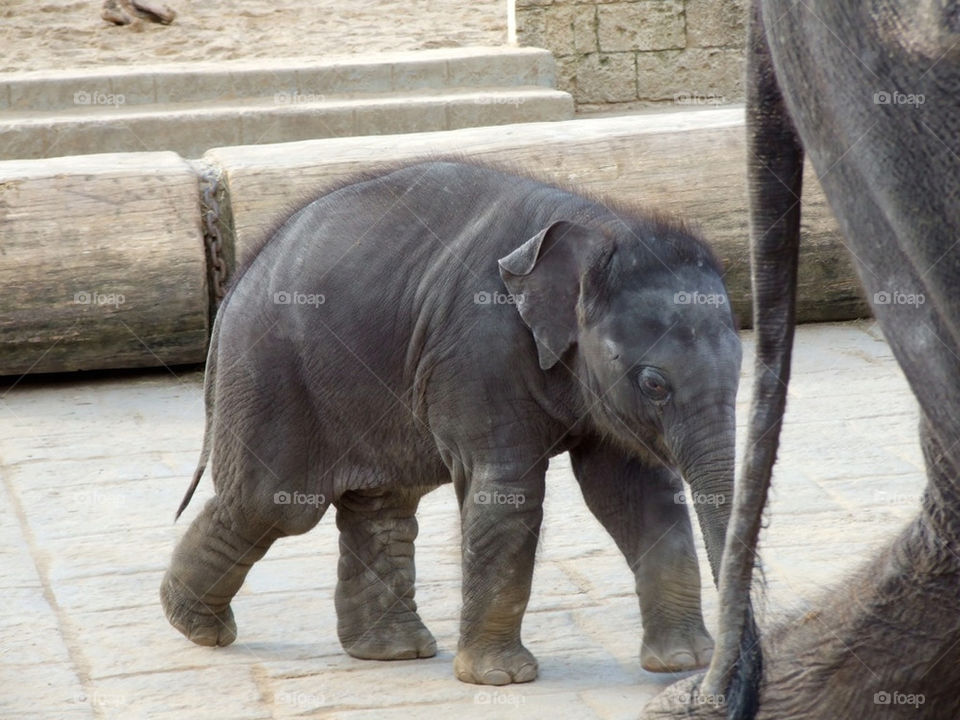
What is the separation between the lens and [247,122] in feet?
34.8

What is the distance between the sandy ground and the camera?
14.4 meters

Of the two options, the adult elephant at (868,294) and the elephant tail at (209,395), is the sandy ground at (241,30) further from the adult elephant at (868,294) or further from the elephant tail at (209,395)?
the adult elephant at (868,294)

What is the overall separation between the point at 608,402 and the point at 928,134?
2.01 metres

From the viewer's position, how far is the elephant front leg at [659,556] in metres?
4.03

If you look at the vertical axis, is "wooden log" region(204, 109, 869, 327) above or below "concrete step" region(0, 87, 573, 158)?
above

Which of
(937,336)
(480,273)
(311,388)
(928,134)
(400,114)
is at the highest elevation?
(928,134)

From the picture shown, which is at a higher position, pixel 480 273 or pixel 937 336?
pixel 937 336

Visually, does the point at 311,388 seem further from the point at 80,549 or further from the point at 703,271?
the point at 80,549

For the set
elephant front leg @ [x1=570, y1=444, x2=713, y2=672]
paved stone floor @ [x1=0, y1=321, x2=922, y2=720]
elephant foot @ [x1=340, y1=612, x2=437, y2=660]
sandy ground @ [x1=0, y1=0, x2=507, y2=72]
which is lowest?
sandy ground @ [x1=0, y1=0, x2=507, y2=72]

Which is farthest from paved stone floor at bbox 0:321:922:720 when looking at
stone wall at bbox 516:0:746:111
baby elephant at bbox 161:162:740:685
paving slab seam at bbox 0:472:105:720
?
stone wall at bbox 516:0:746:111

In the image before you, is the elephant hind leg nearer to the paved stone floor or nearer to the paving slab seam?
the paved stone floor

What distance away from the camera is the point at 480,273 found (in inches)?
156

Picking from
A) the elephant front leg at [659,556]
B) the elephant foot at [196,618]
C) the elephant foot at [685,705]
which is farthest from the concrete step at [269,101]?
the elephant foot at [685,705]

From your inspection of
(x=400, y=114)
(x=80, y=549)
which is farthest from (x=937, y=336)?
(x=400, y=114)
